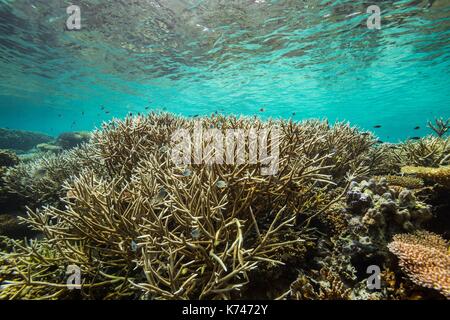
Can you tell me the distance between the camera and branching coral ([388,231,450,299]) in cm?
230

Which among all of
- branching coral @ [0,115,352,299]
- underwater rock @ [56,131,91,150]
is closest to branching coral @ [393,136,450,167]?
branching coral @ [0,115,352,299]

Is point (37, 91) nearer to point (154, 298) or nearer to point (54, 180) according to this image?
point (54, 180)

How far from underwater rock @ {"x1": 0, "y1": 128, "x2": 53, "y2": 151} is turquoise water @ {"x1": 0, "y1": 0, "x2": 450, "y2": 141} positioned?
657 centimetres

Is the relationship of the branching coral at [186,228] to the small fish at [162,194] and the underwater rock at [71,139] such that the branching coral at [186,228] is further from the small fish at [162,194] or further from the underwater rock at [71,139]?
the underwater rock at [71,139]

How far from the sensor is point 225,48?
18.9 metres

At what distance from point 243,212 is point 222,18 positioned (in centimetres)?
1494

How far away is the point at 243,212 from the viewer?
286 cm

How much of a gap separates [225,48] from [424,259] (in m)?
19.3

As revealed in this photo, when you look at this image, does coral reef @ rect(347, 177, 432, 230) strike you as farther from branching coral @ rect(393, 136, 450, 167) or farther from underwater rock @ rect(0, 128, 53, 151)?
underwater rock @ rect(0, 128, 53, 151)
